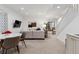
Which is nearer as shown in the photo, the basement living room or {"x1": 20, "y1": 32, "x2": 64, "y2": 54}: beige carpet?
the basement living room

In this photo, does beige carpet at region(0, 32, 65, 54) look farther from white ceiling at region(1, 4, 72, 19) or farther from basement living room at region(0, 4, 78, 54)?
white ceiling at region(1, 4, 72, 19)

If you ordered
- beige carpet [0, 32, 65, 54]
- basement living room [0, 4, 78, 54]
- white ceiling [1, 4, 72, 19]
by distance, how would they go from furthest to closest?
white ceiling [1, 4, 72, 19]
beige carpet [0, 32, 65, 54]
basement living room [0, 4, 78, 54]

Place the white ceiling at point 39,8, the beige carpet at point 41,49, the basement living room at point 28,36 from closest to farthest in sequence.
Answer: the basement living room at point 28,36 < the beige carpet at point 41,49 < the white ceiling at point 39,8

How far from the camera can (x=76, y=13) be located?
15.7 feet

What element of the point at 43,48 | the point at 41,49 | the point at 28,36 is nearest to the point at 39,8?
the point at 28,36

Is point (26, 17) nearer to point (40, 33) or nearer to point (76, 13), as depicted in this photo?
point (40, 33)

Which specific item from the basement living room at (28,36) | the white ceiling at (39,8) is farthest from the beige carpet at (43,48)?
the white ceiling at (39,8)

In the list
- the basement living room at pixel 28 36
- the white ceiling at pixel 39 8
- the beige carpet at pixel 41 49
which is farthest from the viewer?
the white ceiling at pixel 39 8

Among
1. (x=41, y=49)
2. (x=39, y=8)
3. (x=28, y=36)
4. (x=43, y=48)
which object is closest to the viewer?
(x=41, y=49)

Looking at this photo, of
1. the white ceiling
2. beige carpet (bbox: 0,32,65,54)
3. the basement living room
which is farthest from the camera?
the white ceiling

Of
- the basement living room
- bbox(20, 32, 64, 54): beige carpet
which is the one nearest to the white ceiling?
the basement living room

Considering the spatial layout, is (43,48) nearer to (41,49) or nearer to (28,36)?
(41,49)

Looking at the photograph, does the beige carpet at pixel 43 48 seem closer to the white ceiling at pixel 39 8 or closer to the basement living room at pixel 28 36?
the basement living room at pixel 28 36

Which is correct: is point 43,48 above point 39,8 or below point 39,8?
below
